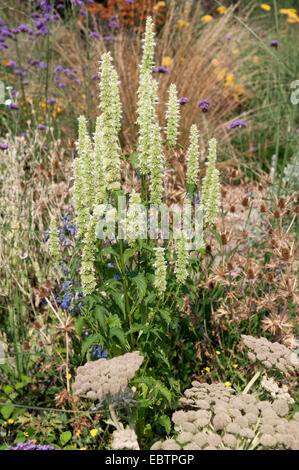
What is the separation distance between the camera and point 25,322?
3.42 metres

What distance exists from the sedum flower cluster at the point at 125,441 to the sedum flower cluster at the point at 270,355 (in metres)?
0.72

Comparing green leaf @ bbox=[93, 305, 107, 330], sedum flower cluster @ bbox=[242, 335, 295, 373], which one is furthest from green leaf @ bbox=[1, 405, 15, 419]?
sedum flower cluster @ bbox=[242, 335, 295, 373]

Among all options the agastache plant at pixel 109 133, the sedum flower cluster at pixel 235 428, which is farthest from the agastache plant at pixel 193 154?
the sedum flower cluster at pixel 235 428

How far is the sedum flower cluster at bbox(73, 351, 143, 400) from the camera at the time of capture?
186 centimetres

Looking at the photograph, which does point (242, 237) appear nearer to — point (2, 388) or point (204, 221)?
point (204, 221)

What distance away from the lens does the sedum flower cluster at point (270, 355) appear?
7.16 ft

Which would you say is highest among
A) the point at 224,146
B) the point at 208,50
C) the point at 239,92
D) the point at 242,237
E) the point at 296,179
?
the point at 208,50

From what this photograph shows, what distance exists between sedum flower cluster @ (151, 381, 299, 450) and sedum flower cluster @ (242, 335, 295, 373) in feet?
0.60

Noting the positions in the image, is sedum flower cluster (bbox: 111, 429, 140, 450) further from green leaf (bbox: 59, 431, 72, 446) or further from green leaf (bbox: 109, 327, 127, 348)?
green leaf (bbox: 59, 431, 72, 446)

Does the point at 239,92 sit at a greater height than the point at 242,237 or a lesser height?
greater

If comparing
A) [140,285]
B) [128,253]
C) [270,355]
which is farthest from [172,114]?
[270,355]
